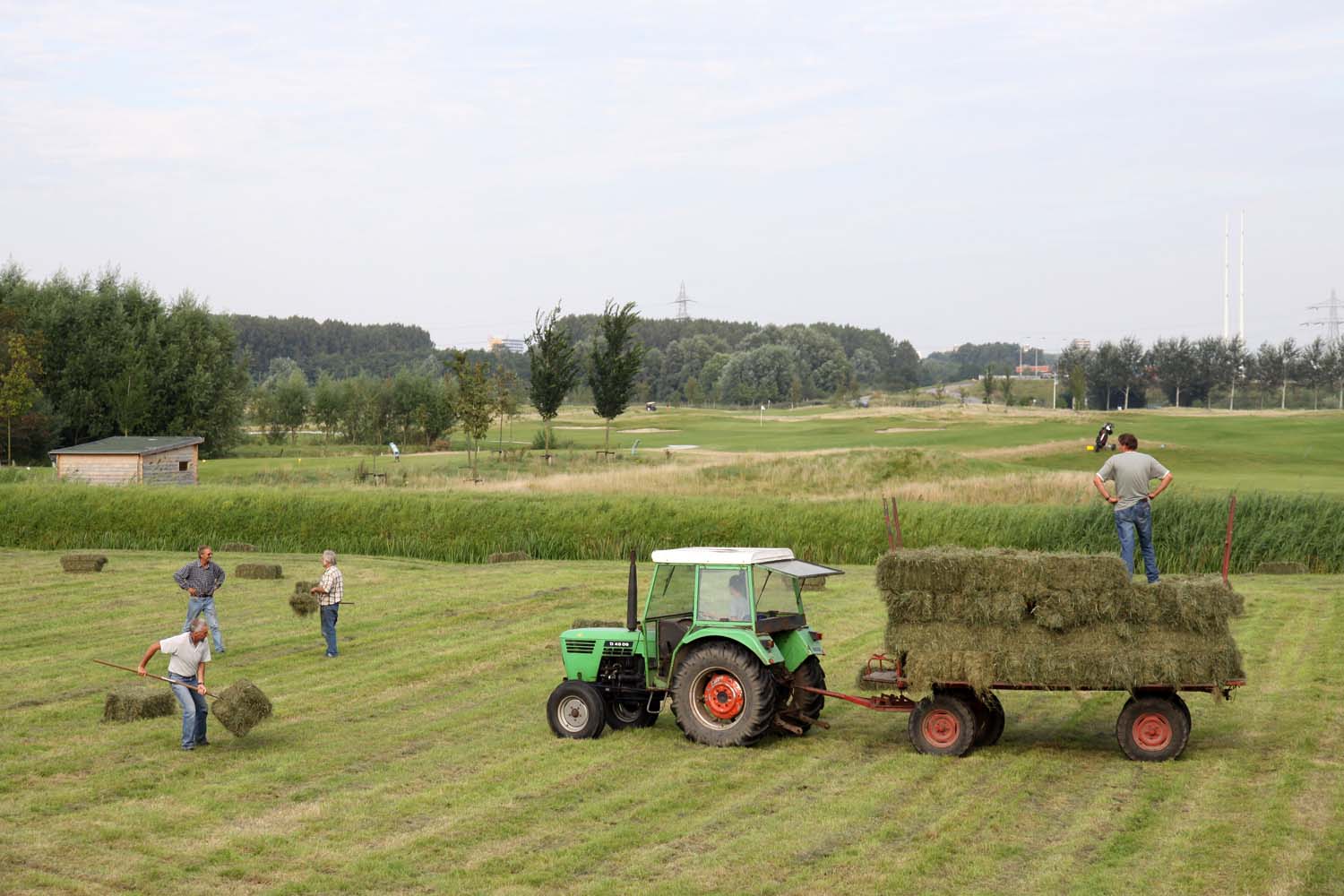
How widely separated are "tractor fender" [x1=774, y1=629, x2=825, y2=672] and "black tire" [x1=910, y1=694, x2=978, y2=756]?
134 centimetres

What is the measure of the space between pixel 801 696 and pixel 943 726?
1.68 metres

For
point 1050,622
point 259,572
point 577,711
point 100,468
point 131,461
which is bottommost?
point 259,572

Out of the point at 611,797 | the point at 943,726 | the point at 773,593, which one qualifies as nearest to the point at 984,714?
the point at 943,726

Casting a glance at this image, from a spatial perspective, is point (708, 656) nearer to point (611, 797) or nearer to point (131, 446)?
point (611, 797)

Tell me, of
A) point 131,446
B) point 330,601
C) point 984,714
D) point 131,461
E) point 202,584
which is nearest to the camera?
point 984,714

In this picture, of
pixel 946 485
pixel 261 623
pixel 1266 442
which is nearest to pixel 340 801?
pixel 261 623

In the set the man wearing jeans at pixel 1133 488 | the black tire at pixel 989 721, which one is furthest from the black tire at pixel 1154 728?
the man wearing jeans at pixel 1133 488

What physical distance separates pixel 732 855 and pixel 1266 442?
6386cm

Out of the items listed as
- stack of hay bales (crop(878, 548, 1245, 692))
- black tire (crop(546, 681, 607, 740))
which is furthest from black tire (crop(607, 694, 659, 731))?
stack of hay bales (crop(878, 548, 1245, 692))

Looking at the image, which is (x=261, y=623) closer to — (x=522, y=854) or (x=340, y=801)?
(x=340, y=801)

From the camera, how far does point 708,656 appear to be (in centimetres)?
1384

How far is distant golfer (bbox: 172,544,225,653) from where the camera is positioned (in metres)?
19.5

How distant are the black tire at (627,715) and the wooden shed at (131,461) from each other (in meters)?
36.8

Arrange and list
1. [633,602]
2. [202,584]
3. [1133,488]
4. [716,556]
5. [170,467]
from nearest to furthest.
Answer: [633,602] → [716,556] → [1133,488] → [202,584] → [170,467]
